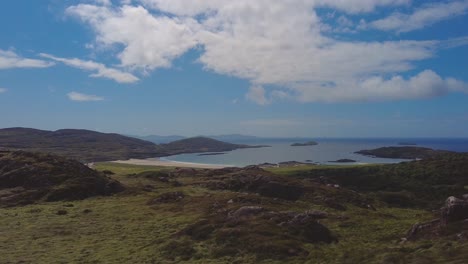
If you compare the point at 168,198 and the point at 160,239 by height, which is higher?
the point at 168,198

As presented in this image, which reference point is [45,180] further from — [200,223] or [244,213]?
[244,213]

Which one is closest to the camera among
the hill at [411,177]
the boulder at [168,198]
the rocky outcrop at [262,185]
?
the boulder at [168,198]

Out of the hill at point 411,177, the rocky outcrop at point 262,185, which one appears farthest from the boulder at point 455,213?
the hill at point 411,177

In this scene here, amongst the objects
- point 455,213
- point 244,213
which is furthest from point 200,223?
point 455,213

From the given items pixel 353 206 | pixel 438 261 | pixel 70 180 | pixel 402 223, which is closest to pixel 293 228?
pixel 402 223

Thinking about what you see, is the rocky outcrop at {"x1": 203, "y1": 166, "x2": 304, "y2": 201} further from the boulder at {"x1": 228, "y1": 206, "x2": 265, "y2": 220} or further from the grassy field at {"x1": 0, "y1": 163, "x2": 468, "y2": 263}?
the boulder at {"x1": 228, "y1": 206, "x2": 265, "y2": 220}

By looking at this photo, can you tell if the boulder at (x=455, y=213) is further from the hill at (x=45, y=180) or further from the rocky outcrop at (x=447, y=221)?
the hill at (x=45, y=180)
